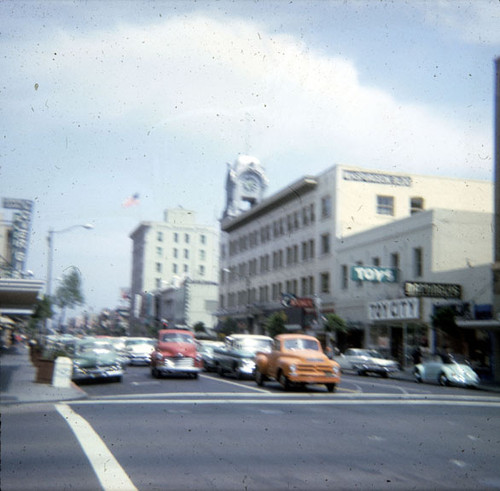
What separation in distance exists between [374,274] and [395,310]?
95.4 inches

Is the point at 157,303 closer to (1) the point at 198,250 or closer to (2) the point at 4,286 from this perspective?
(1) the point at 198,250

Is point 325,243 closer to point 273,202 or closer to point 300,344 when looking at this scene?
point 273,202

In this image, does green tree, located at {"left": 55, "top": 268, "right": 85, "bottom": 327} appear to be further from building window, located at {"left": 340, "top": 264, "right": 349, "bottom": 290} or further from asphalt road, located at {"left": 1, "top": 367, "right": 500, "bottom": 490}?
building window, located at {"left": 340, "top": 264, "right": 349, "bottom": 290}

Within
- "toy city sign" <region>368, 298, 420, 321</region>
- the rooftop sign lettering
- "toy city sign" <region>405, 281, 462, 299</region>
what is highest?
the rooftop sign lettering

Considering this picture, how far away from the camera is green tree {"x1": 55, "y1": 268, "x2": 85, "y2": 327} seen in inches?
987

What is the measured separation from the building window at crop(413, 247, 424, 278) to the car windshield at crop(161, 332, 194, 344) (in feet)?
56.3

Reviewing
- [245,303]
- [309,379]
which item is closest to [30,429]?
[309,379]

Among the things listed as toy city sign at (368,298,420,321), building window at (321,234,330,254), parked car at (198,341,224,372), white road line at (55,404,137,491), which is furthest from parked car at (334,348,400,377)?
white road line at (55,404,137,491)

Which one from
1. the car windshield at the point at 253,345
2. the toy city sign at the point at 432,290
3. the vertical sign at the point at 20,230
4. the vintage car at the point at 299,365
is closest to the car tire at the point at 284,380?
the vintage car at the point at 299,365

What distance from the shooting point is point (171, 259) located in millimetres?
90562

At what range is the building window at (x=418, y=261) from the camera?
40.9 m

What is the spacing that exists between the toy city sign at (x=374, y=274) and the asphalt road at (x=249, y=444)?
23158 mm

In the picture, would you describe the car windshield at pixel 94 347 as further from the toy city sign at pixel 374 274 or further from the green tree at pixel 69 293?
the toy city sign at pixel 374 274

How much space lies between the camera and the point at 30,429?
12.0 meters
